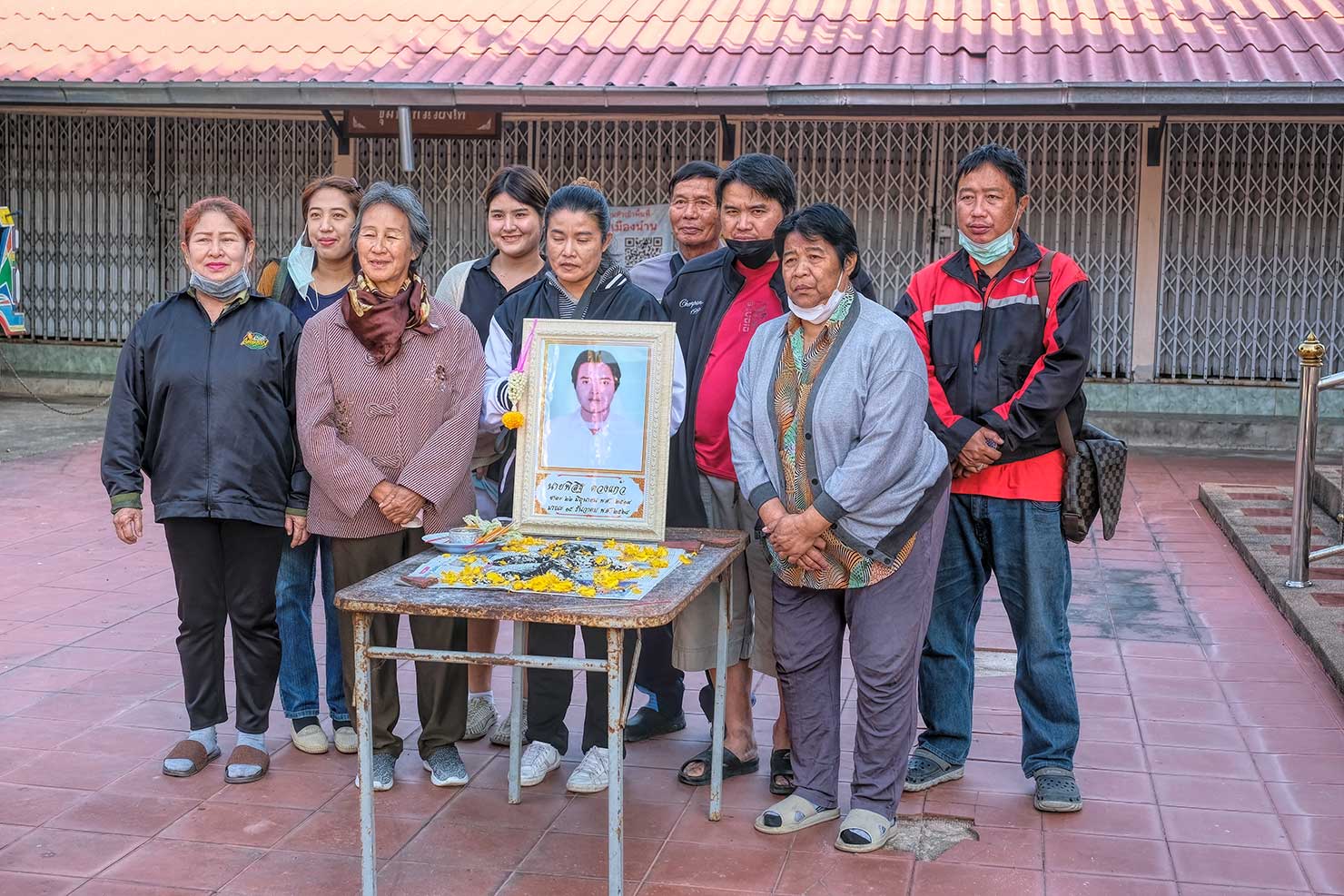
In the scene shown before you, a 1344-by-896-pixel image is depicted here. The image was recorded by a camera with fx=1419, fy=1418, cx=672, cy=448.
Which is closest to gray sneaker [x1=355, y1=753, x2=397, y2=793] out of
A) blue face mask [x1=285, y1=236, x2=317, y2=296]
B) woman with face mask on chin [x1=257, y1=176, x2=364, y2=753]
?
woman with face mask on chin [x1=257, y1=176, x2=364, y2=753]

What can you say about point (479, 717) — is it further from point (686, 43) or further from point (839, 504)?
point (686, 43)

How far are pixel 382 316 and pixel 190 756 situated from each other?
4.95 ft

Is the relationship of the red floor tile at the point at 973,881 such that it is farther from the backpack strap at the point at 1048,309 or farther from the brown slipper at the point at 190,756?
the brown slipper at the point at 190,756

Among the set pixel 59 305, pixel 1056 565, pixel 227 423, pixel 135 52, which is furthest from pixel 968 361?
pixel 59 305

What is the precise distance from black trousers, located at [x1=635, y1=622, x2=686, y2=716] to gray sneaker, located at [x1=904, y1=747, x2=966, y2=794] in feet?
2.82

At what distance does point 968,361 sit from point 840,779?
4.50 ft

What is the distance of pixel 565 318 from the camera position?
4.34 m

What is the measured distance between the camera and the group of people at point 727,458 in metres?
3.89

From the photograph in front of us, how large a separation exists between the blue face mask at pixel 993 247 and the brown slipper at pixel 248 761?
2.66 meters

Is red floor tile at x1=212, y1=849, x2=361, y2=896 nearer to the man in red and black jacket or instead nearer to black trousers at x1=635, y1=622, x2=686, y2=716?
black trousers at x1=635, y1=622, x2=686, y2=716

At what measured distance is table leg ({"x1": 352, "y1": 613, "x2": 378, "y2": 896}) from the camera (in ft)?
11.3

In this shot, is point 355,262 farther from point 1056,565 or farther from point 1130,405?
point 1130,405

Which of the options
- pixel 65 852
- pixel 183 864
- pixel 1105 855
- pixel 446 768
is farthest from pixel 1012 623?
pixel 65 852

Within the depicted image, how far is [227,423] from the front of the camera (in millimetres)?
4254
